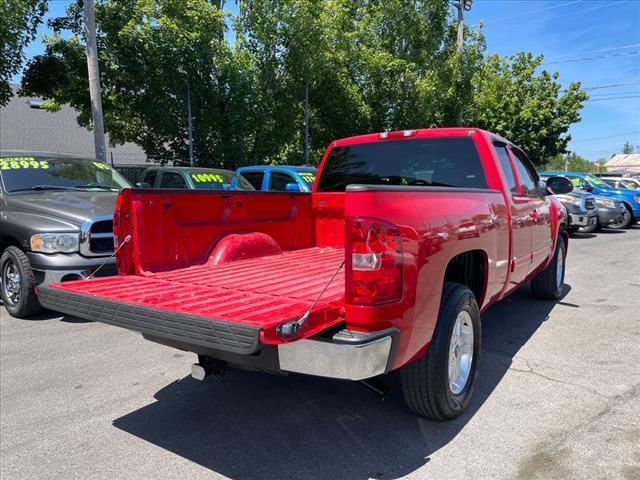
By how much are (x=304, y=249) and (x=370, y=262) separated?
268 centimetres

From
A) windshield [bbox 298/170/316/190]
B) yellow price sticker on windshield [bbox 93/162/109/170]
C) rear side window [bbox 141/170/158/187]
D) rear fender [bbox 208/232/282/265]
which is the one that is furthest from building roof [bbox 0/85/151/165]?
rear fender [bbox 208/232/282/265]

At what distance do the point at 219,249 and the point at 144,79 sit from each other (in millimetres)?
11878

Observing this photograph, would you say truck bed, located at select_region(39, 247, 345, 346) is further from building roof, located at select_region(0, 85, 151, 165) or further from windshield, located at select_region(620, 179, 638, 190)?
building roof, located at select_region(0, 85, 151, 165)

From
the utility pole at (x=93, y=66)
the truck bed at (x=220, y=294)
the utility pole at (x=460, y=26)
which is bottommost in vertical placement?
the truck bed at (x=220, y=294)

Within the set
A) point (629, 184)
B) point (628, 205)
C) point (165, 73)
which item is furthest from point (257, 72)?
point (629, 184)

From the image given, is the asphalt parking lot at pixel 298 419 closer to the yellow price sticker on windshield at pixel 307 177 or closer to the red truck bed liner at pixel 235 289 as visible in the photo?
the red truck bed liner at pixel 235 289

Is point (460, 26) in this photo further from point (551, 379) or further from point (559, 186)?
point (551, 379)

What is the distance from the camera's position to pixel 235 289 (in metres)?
3.22

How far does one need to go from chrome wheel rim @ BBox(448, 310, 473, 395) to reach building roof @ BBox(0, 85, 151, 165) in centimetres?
2444

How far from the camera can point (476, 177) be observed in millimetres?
4277

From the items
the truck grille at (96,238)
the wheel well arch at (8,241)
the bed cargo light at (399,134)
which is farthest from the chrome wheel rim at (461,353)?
the wheel well arch at (8,241)

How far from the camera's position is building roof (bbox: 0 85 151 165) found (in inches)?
1004

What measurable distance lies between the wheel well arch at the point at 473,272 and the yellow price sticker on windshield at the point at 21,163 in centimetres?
592

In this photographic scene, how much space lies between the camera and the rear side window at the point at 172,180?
1005 cm
